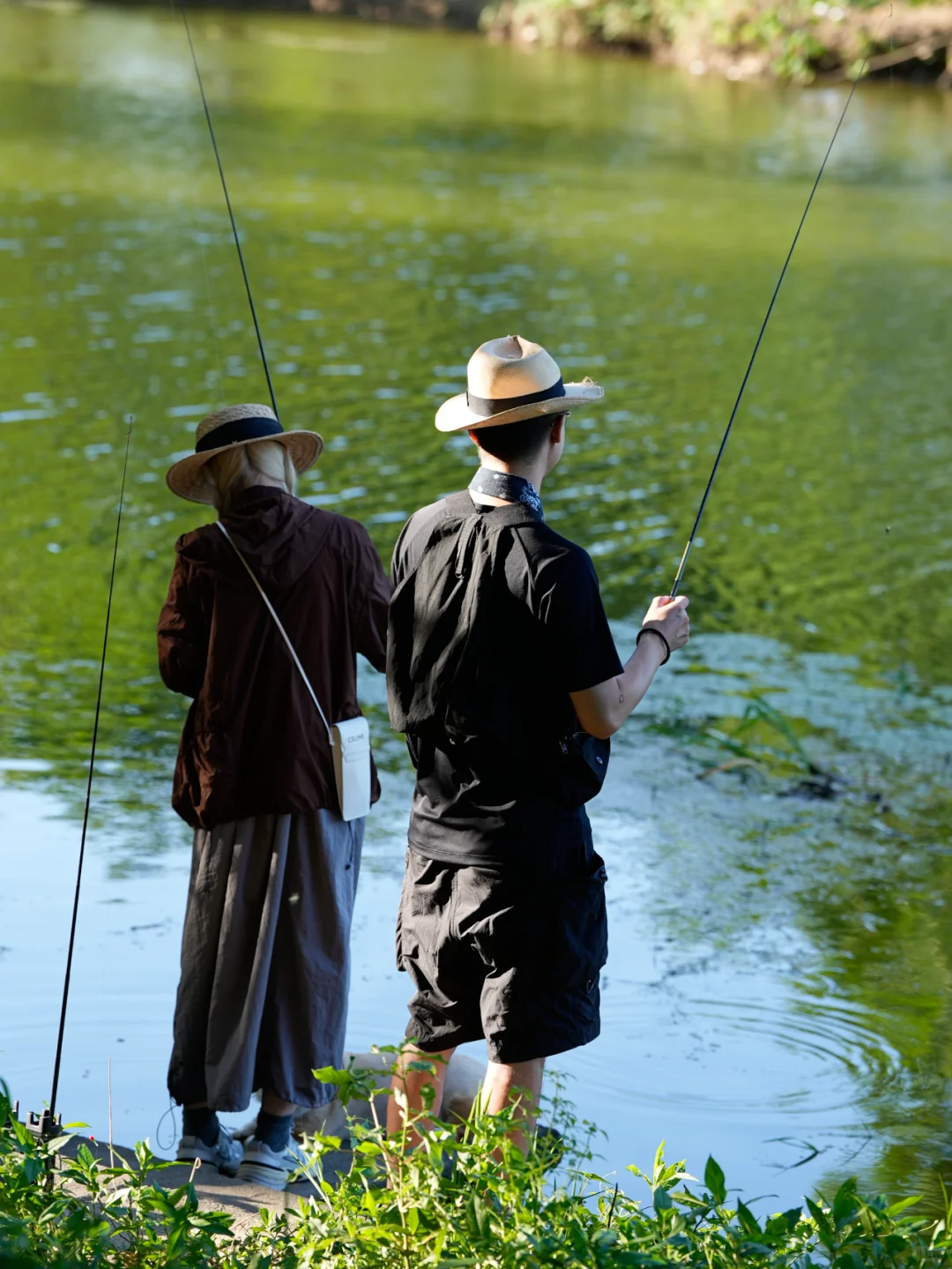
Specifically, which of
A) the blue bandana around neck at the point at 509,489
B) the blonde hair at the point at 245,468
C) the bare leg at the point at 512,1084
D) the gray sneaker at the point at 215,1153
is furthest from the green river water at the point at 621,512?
the blue bandana around neck at the point at 509,489

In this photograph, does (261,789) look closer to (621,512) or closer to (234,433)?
(234,433)

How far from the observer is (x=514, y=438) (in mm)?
2834

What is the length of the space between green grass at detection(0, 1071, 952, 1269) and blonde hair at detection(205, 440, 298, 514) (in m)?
1.31

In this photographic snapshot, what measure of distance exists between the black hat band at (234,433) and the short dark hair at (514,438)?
2.08 ft

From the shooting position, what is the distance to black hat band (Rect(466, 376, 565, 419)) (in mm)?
2852

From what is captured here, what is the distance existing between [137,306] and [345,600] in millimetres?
9355

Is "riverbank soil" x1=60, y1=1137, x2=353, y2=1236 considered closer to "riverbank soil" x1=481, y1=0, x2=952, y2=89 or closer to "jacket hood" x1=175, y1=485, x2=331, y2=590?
"jacket hood" x1=175, y1=485, x2=331, y2=590

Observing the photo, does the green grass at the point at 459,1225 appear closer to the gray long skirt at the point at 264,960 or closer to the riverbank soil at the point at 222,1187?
the riverbank soil at the point at 222,1187

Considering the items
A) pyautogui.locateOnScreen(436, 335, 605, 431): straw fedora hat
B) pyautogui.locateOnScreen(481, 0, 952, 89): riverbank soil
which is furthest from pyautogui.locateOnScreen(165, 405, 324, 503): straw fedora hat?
pyautogui.locateOnScreen(481, 0, 952, 89): riverbank soil

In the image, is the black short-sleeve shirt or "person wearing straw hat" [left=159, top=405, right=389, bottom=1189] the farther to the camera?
"person wearing straw hat" [left=159, top=405, right=389, bottom=1189]

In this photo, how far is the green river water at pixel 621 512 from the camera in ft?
13.5

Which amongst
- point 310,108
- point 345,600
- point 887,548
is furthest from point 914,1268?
point 310,108

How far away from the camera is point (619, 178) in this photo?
19.2 m

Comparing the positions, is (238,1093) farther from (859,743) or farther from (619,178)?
(619,178)
